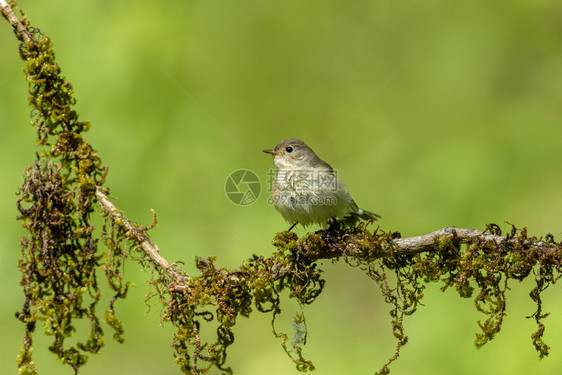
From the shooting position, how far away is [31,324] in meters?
2.43

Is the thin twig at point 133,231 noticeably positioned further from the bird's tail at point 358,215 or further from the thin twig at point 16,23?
the bird's tail at point 358,215

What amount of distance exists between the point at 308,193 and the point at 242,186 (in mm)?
1025

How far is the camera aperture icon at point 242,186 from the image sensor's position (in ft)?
16.4

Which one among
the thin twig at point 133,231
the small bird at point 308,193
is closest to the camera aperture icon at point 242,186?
the small bird at point 308,193

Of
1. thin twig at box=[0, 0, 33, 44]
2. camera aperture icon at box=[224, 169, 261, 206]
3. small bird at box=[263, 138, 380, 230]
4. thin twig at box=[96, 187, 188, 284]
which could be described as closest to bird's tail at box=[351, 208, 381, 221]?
small bird at box=[263, 138, 380, 230]

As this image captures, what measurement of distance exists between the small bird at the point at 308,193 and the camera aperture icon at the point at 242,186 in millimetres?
528

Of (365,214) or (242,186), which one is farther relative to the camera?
(242,186)

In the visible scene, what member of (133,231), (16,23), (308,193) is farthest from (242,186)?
(16,23)

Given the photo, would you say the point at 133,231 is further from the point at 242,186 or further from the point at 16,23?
the point at 242,186

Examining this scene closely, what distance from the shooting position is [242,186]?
16.5 feet

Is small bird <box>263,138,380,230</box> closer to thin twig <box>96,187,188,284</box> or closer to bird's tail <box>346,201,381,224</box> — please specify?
bird's tail <box>346,201,381,224</box>

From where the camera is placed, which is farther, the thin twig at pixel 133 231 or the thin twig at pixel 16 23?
the thin twig at pixel 133 231

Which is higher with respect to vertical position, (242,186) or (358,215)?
(242,186)

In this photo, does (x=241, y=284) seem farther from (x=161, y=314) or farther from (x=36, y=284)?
(x=36, y=284)
